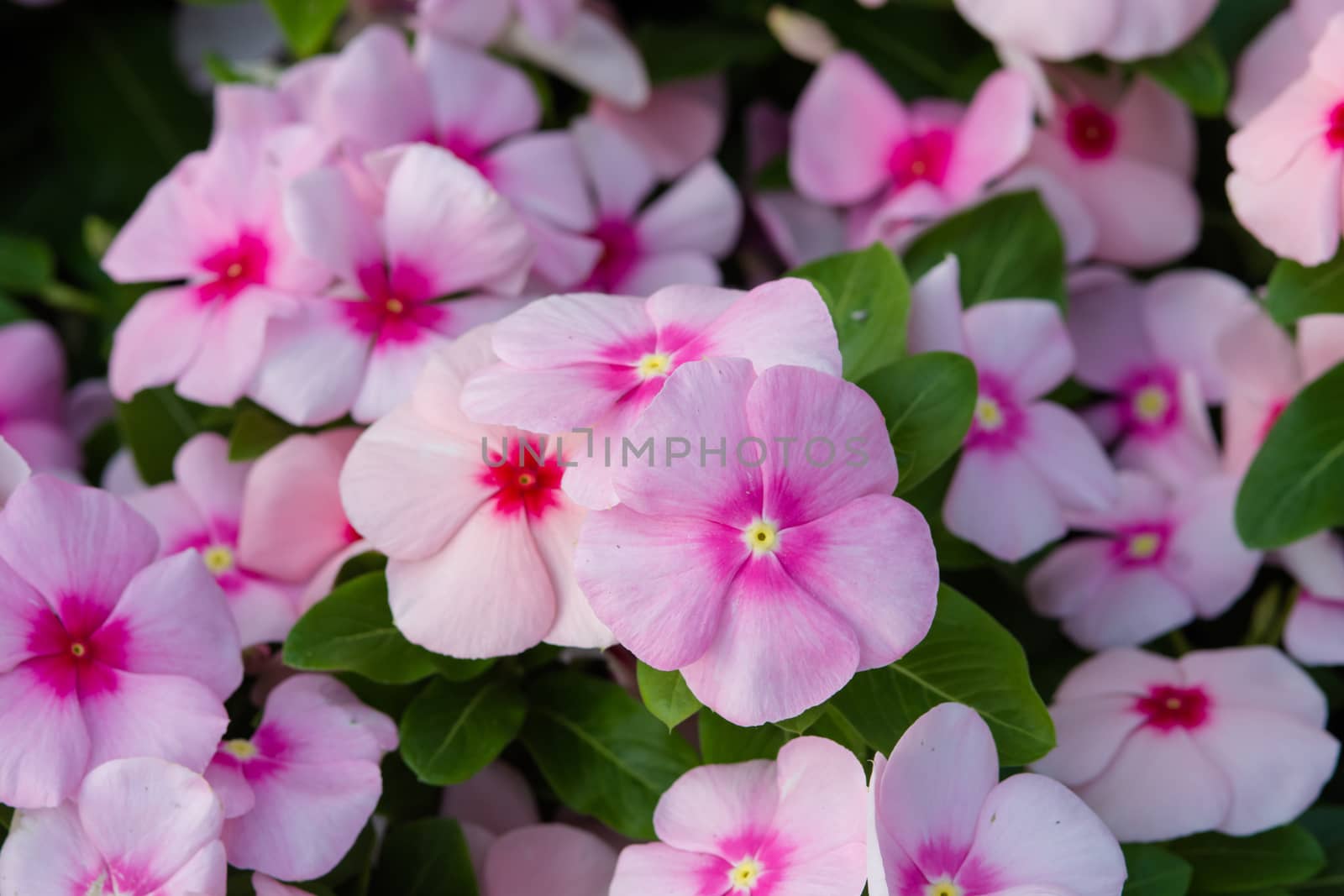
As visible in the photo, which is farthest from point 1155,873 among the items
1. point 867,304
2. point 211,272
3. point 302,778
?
point 211,272

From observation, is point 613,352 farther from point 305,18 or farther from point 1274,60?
point 1274,60

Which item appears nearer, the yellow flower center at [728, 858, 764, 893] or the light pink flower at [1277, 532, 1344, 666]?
the yellow flower center at [728, 858, 764, 893]

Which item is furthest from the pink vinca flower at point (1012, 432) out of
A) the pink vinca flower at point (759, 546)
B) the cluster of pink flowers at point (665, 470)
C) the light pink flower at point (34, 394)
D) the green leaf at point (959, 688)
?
the light pink flower at point (34, 394)

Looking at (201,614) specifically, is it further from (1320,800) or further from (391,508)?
(1320,800)

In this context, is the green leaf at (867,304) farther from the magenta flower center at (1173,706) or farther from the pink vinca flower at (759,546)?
the magenta flower center at (1173,706)

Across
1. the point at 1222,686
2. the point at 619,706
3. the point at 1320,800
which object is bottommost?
the point at 1320,800

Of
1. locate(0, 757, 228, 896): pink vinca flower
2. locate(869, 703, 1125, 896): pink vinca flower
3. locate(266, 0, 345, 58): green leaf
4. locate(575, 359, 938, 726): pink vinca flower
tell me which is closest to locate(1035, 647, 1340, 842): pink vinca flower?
locate(869, 703, 1125, 896): pink vinca flower

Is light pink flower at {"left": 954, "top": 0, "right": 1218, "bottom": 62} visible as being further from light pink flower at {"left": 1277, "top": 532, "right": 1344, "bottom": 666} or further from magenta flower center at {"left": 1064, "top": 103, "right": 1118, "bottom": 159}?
light pink flower at {"left": 1277, "top": 532, "right": 1344, "bottom": 666}

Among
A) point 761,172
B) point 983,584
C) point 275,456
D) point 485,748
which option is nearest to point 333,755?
point 485,748
